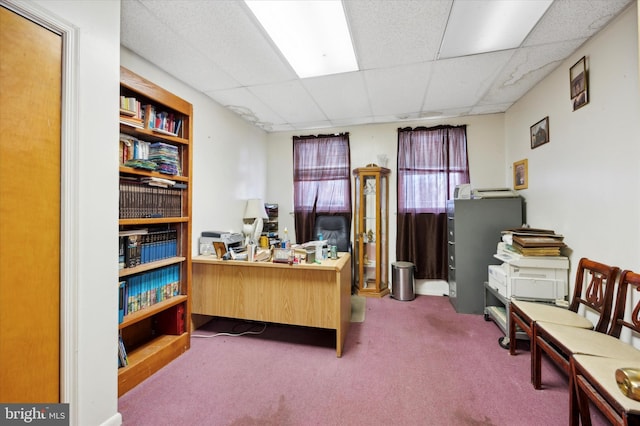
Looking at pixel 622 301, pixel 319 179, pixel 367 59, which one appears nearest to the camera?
pixel 622 301

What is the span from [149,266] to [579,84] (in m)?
3.76

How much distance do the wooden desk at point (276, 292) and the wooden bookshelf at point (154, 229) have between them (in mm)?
256

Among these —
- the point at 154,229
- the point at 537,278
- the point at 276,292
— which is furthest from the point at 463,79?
the point at 154,229

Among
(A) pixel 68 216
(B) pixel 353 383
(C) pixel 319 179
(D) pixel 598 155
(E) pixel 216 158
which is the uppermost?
(E) pixel 216 158

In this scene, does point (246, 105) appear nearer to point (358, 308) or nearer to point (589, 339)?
point (358, 308)

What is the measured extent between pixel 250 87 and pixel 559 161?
10.3 feet

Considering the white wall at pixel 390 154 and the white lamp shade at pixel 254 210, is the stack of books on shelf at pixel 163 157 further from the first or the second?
the white wall at pixel 390 154

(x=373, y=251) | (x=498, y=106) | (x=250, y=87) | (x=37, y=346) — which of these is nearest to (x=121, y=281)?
(x=37, y=346)

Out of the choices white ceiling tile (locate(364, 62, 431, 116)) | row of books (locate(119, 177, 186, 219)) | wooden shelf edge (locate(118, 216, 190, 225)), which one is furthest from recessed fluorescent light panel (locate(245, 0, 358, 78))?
wooden shelf edge (locate(118, 216, 190, 225))

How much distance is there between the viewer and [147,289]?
199 centimetres

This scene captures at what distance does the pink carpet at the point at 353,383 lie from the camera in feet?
4.89

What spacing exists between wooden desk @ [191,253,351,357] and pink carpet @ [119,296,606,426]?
0.27m

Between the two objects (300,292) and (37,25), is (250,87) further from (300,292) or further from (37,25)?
(300,292)

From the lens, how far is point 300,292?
2.24 m
